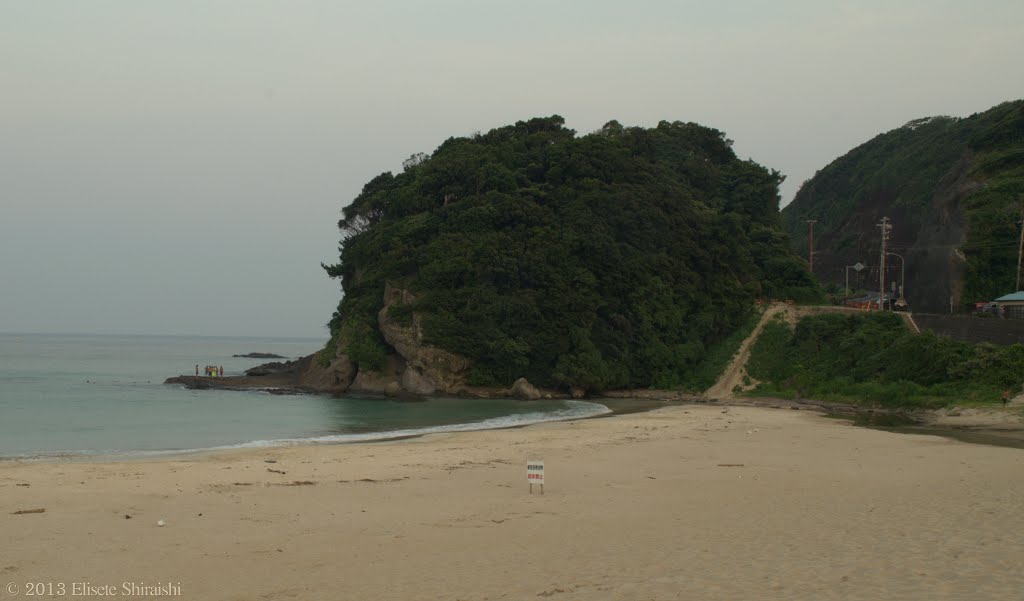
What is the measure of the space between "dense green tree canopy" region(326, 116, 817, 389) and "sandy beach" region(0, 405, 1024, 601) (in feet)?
91.3

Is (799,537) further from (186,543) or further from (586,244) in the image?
(586,244)

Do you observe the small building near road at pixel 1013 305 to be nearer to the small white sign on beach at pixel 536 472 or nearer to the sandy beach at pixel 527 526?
the sandy beach at pixel 527 526

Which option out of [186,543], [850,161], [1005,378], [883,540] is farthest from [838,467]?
[850,161]

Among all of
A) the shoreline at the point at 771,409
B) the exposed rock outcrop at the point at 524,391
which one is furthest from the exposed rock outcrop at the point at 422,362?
the shoreline at the point at 771,409

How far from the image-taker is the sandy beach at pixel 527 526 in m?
8.00

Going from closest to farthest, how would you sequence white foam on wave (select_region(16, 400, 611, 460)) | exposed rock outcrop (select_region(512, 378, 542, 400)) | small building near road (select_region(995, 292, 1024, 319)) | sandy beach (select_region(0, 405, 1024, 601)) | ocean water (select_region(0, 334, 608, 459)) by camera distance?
sandy beach (select_region(0, 405, 1024, 601))
white foam on wave (select_region(16, 400, 611, 460))
ocean water (select_region(0, 334, 608, 459))
small building near road (select_region(995, 292, 1024, 319))
exposed rock outcrop (select_region(512, 378, 542, 400))

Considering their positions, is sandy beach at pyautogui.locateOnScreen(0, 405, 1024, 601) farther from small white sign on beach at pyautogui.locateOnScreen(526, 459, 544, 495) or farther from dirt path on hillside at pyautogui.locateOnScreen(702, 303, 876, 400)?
dirt path on hillside at pyautogui.locateOnScreen(702, 303, 876, 400)

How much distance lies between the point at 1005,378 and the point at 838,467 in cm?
2086

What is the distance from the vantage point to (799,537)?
9.80 meters

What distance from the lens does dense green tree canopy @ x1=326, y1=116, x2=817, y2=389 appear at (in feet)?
155

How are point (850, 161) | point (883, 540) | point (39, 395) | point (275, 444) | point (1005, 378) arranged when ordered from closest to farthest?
point (883, 540)
point (275, 444)
point (1005, 378)
point (39, 395)
point (850, 161)

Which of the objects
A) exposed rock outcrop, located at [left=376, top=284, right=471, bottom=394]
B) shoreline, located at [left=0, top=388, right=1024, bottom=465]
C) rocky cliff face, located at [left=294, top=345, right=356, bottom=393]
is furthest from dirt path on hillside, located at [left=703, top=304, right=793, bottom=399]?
rocky cliff face, located at [left=294, top=345, right=356, bottom=393]

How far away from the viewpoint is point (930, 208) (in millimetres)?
63250

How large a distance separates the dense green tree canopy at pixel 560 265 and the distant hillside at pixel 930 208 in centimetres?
1030
